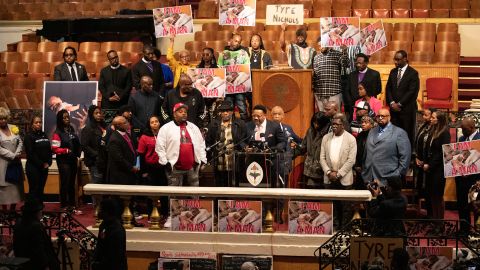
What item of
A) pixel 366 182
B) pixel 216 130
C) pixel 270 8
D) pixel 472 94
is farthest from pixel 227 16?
pixel 472 94

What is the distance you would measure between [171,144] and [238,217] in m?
1.10

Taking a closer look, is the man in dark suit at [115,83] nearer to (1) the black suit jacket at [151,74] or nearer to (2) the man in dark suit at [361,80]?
(1) the black suit jacket at [151,74]

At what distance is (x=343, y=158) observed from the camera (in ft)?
36.6

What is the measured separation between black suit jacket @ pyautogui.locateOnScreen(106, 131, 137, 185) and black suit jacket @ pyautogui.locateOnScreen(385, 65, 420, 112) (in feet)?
11.1

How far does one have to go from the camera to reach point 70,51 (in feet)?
44.3

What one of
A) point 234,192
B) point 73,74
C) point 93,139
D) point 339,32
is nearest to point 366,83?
point 339,32

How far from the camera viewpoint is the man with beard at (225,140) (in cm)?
1145

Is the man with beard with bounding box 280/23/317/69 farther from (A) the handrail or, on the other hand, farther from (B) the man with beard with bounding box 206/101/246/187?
(A) the handrail

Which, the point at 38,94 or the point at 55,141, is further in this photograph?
the point at 38,94

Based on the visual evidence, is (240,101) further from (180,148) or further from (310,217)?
(310,217)

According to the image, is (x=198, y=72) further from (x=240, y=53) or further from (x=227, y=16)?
(x=227, y=16)

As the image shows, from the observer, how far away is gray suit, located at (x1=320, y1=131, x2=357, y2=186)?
11.1 m

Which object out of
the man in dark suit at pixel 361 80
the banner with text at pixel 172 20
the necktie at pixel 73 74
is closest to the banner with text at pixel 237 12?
the banner with text at pixel 172 20

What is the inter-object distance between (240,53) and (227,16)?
1.15m
